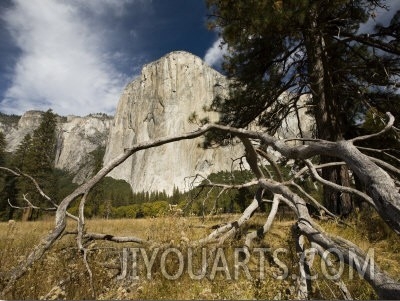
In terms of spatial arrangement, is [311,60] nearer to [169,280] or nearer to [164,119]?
[169,280]

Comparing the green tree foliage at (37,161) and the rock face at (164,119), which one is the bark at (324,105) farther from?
the rock face at (164,119)

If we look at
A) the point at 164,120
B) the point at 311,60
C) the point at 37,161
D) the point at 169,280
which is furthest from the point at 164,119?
the point at 169,280

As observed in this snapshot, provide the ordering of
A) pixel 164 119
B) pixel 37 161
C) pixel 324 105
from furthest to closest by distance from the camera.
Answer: pixel 164 119
pixel 37 161
pixel 324 105

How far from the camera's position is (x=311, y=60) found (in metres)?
8.98

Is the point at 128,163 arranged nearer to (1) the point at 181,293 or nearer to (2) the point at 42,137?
(2) the point at 42,137

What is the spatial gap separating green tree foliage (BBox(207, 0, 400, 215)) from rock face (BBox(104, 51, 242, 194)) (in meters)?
132

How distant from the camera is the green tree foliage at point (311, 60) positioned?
7281 millimetres

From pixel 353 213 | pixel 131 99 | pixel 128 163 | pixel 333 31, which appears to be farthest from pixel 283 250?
pixel 131 99

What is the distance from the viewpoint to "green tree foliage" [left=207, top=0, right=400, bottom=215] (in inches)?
287

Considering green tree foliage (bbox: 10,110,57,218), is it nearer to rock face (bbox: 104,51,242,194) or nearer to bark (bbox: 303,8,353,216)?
bark (bbox: 303,8,353,216)

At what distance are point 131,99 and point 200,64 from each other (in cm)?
4261

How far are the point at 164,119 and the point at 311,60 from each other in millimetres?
152697

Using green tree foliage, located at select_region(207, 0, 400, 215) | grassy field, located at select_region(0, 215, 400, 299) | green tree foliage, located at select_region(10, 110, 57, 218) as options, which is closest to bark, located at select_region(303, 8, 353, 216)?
green tree foliage, located at select_region(207, 0, 400, 215)

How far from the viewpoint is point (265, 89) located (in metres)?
8.88
